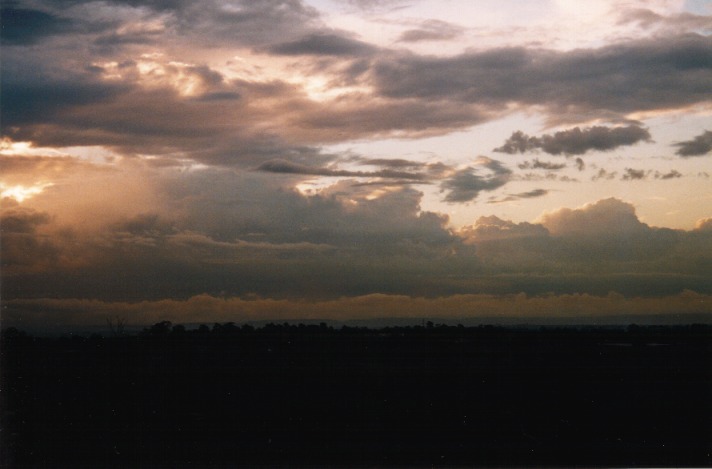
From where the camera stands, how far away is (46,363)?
60.9m

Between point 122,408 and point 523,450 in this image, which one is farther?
point 122,408

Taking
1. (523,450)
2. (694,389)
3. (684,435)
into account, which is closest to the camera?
(523,450)

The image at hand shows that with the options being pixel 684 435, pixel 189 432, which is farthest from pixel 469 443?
pixel 189 432

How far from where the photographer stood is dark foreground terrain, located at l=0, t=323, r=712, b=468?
71.6 feet

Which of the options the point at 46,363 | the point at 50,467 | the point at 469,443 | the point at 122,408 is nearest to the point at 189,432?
the point at 50,467

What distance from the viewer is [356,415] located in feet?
97.8

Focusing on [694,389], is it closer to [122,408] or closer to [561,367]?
[561,367]

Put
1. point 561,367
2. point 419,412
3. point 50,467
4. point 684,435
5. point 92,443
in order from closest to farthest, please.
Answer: point 50,467 < point 92,443 < point 684,435 < point 419,412 < point 561,367

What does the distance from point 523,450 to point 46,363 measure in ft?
167

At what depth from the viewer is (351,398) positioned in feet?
116

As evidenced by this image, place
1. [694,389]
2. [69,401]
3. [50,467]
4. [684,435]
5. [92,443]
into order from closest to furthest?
[50,467] → [92,443] → [684,435] → [69,401] → [694,389]

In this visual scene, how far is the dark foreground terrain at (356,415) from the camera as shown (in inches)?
859

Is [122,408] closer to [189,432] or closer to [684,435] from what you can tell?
[189,432]

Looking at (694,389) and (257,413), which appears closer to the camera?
(257,413)
